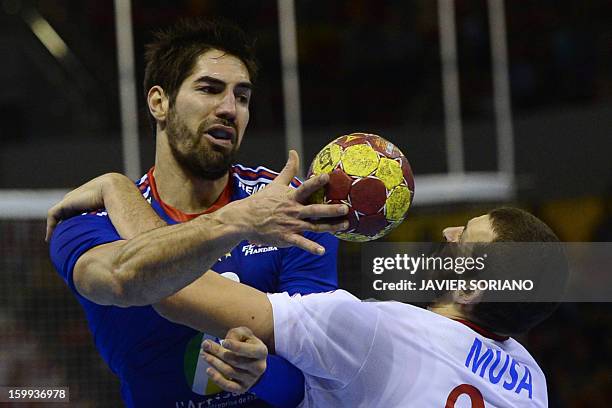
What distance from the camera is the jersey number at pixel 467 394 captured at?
3693 millimetres

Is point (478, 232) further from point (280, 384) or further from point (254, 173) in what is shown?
point (254, 173)

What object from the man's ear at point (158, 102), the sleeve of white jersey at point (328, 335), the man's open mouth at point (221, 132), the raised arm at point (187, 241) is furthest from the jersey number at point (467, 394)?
the man's ear at point (158, 102)

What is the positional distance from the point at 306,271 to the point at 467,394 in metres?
0.97

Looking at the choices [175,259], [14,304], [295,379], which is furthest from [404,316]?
[14,304]

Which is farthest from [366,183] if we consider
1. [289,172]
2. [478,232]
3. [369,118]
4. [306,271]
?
[369,118]

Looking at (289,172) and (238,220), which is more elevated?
(289,172)

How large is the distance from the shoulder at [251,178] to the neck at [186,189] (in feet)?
0.25

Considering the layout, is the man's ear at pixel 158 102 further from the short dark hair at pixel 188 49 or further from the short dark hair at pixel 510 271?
the short dark hair at pixel 510 271

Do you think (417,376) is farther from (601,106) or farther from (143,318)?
(601,106)

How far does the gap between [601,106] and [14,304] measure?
21.3 ft

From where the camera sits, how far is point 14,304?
7590 mm

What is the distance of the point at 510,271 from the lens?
12.5ft

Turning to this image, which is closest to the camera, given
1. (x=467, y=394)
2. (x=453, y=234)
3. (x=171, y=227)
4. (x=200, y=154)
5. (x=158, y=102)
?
(x=171, y=227)

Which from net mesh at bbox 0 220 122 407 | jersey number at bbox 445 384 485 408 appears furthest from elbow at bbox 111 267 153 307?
net mesh at bbox 0 220 122 407
